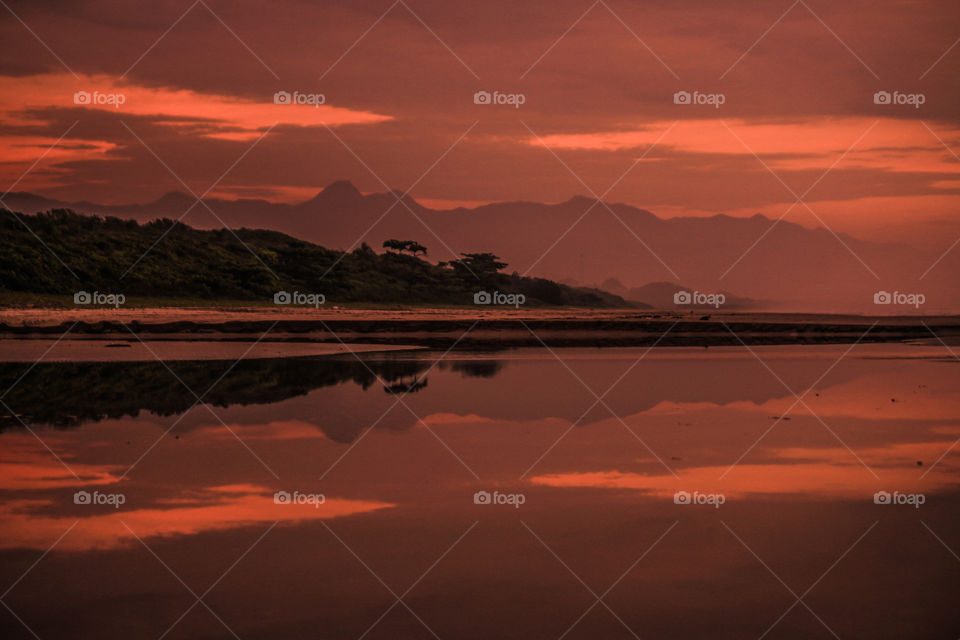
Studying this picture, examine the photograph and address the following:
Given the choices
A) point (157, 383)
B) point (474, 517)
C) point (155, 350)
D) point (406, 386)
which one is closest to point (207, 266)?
point (155, 350)

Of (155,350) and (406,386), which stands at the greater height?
(155,350)

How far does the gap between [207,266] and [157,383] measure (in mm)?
80992

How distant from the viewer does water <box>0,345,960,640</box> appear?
7.69 m

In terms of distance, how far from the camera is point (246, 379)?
24.0 m

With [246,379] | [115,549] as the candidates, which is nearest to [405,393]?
[246,379]

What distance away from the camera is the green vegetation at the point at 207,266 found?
84.5 m

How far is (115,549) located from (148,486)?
2607 mm

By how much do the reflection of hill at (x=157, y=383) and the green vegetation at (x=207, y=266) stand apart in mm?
50685

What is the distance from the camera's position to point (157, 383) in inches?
893

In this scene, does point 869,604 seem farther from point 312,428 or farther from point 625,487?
point 312,428

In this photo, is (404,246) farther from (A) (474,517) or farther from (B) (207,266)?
(A) (474,517)

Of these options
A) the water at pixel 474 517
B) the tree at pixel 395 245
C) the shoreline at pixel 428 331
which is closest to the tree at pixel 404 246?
the tree at pixel 395 245

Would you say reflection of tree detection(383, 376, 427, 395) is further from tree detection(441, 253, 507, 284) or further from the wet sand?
tree detection(441, 253, 507, 284)

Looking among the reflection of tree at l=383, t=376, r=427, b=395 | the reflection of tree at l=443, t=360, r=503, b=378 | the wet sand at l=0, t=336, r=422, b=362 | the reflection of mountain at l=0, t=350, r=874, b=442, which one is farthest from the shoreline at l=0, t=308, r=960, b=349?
the reflection of tree at l=383, t=376, r=427, b=395
